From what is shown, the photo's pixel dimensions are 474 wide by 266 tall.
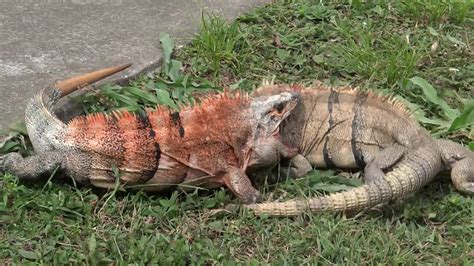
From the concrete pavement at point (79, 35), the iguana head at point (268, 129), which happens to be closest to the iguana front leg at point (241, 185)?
the iguana head at point (268, 129)

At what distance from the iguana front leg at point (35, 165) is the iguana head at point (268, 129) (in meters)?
1.01

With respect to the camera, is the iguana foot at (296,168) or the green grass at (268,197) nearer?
the green grass at (268,197)

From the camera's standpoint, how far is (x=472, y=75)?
229 inches

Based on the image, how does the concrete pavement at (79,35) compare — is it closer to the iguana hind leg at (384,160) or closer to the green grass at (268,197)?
the green grass at (268,197)

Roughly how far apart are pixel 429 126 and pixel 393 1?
181 cm

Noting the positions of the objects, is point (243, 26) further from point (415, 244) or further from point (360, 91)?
point (415, 244)

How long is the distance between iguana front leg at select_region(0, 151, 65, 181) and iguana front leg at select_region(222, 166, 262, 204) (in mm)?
875

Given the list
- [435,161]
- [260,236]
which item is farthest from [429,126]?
[260,236]

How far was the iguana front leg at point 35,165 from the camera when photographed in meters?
4.35

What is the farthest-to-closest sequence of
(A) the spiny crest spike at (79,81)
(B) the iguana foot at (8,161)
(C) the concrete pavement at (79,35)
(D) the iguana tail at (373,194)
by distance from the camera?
(C) the concrete pavement at (79,35)
(A) the spiny crest spike at (79,81)
(B) the iguana foot at (8,161)
(D) the iguana tail at (373,194)

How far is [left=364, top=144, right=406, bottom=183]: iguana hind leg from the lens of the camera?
4.62 meters

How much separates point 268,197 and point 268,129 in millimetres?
369

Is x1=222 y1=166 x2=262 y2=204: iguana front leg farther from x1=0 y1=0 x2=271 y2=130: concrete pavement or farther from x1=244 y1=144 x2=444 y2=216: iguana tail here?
x1=0 y1=0 x2=271 y2=130: concrete pavement

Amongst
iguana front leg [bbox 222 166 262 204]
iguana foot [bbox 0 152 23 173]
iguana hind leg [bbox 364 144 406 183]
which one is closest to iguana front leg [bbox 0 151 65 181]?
iguana foot [bbox 0 152 23 173]
